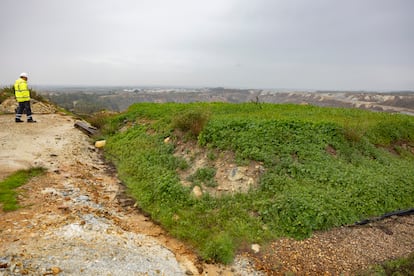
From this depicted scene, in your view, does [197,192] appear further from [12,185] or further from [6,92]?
[6,92]

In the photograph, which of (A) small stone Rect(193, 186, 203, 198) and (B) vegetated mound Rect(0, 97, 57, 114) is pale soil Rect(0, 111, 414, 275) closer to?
(A) small stone Rect(193, 186, 203, 198)

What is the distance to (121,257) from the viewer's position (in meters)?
4.22

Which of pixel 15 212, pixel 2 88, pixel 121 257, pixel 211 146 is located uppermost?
pixel 2 88

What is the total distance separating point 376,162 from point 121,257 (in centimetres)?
756

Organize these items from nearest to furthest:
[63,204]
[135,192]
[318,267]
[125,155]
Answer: [318,267], [63,204], [135,192], [125,155]

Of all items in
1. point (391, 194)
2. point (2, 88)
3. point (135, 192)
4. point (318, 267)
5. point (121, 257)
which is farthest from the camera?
point (2, 88)

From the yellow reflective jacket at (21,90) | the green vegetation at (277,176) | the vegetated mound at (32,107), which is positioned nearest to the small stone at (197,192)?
the green vegetation at (277,176)

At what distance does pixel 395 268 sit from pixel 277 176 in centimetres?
296

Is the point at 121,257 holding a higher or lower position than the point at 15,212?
lower

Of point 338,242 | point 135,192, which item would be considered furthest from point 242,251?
point 135,192

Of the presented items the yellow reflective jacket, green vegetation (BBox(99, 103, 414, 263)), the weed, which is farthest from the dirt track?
the yellow reflective jacket

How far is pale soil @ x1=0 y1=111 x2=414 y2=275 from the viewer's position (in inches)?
152

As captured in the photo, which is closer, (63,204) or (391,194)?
(63,204)

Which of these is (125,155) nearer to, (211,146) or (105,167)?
(105,167)
